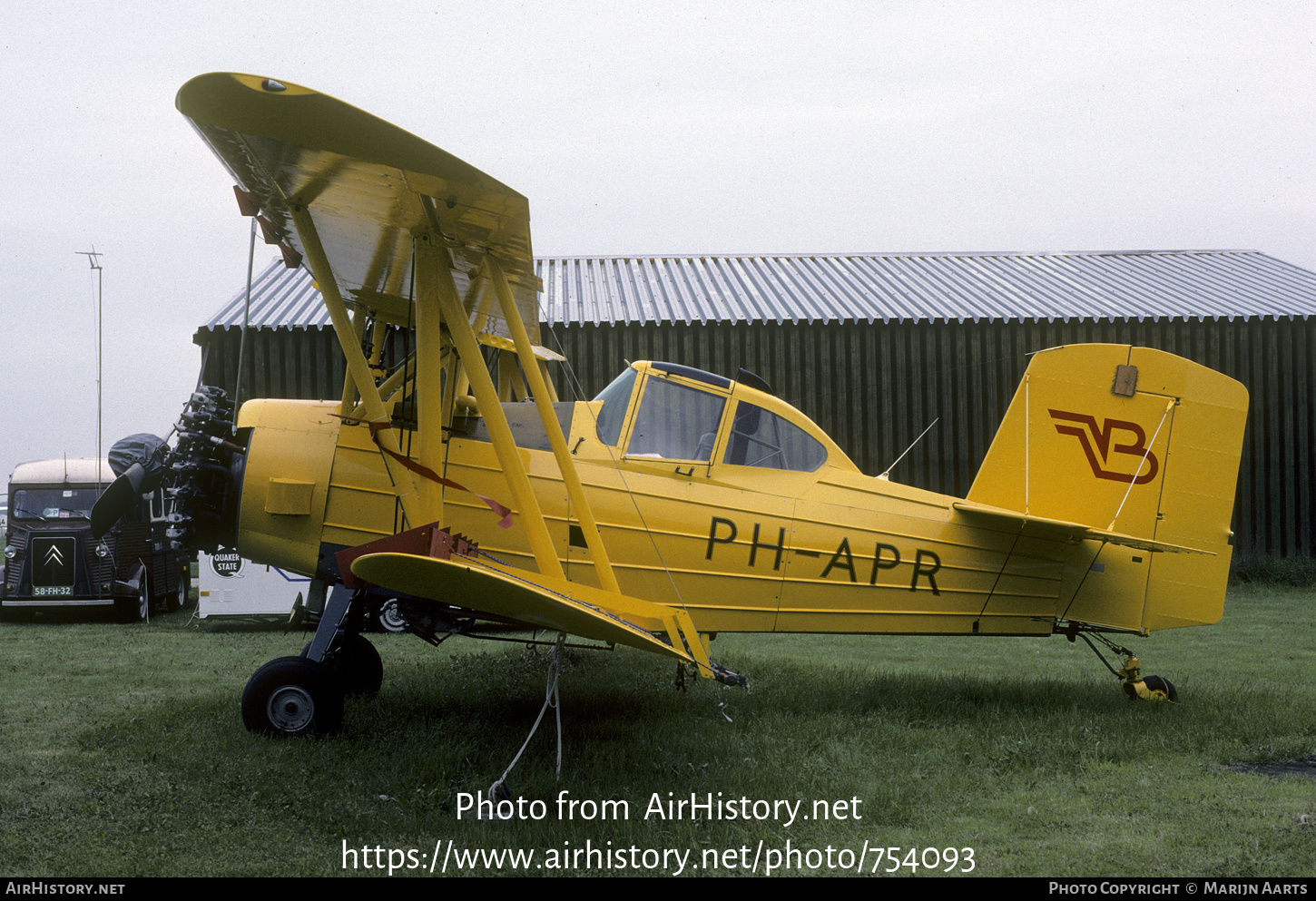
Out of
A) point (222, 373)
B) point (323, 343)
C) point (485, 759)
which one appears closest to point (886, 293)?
point (323, 343)

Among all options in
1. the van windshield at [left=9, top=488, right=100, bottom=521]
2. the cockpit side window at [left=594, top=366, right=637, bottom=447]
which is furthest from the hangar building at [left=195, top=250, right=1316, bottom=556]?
the cockpit side window at [left=594, top=366, right=637, bottom=447]

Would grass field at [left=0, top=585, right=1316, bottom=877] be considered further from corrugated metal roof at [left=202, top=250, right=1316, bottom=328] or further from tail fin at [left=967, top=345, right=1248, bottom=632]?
corrugated metal roof at [left=202, top=250, right=1316, bottom=328]

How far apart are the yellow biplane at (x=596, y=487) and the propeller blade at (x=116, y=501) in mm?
19

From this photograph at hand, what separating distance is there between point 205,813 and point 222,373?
35.8 feet

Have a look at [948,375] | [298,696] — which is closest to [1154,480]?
A: [298,696]

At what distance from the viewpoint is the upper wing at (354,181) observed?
166 inches

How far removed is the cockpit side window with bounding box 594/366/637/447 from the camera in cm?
632

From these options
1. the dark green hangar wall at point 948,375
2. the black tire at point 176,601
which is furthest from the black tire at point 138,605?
the dark green hangar wall at point 948,375

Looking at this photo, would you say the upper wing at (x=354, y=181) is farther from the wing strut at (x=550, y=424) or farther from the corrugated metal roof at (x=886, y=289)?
the corrugated metal roof at (x=886, y=289)

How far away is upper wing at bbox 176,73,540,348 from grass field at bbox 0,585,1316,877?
306 centimetres

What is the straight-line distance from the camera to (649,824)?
4.41 metres

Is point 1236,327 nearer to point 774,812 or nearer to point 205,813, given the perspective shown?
point 774,812

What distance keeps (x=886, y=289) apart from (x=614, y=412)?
12410 millimetres

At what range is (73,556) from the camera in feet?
43.2
